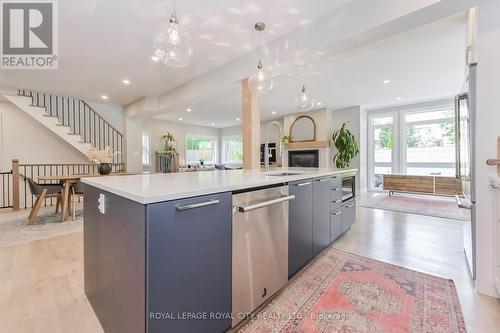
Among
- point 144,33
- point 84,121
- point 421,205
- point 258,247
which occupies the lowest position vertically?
point 421,205

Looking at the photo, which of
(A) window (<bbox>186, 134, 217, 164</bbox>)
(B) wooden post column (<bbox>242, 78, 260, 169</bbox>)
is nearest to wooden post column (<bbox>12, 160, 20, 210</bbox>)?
(B) wooden post column (<bbox>242, 78, 260, 169</bbox>)

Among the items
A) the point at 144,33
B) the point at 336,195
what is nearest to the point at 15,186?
the point at 144,33

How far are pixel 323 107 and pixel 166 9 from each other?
529 cm

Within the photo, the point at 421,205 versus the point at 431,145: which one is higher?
the point at 431,145

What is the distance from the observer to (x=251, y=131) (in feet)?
11.5

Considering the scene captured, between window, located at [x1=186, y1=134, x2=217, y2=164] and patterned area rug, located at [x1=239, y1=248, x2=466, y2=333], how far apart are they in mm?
8170

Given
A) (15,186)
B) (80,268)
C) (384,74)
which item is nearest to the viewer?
(80,268)

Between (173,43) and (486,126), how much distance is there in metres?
2.58

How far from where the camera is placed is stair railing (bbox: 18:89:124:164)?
5.67 m

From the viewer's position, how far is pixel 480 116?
67.2 inches

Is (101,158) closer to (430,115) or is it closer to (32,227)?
(32,227)

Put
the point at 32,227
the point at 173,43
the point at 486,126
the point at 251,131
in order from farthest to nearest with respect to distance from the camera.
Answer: the point at 251,131
the point at 32,227
the point at 173,43
the point at 486,126

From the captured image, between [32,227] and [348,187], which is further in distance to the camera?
[32,227]

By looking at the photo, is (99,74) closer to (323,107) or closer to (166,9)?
(166,9)
